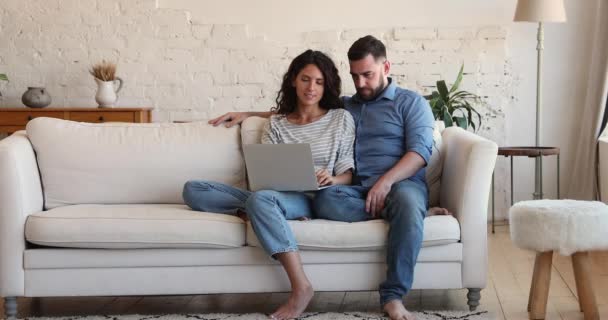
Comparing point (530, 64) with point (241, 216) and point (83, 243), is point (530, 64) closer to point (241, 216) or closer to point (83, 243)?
point (241, 216)

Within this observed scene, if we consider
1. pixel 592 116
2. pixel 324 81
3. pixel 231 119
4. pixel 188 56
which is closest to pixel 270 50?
pixel 188 56

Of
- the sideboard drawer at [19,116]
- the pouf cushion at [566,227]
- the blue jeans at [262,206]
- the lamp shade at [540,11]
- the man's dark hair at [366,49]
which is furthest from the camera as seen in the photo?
the sideboard drawer at [19,116]

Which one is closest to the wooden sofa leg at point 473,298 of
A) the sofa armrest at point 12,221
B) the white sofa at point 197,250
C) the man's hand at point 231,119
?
the white sofa at point 197,250

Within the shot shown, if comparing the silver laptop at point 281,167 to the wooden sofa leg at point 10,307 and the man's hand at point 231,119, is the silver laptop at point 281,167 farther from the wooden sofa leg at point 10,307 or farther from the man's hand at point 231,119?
the wooden sofa leg at point 10,307

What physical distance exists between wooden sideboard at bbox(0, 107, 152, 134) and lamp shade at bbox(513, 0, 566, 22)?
7.86 ft

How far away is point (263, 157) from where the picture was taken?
347 cm

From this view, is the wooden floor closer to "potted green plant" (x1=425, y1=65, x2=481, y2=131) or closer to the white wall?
"potted green plant" (x1=425, y1=65, x2=481, y2=131)

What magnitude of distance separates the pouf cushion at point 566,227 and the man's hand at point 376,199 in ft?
1.72

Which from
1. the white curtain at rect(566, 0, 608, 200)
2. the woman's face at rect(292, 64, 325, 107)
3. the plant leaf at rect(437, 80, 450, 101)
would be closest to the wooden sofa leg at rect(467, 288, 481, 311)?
the woman's face at rect(292, 64, 325, 107)

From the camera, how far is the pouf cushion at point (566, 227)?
3.20 metres

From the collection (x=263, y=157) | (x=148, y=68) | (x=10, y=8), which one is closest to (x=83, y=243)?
(x=263, y=157)

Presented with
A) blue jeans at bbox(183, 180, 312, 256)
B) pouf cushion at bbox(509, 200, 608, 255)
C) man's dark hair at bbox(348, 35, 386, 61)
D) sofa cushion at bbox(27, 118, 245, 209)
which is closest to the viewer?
pouf cushion at bbox(509, 200, 608, 255)

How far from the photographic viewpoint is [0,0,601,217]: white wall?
5.81 metres

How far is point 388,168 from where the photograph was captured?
3.66 metres
